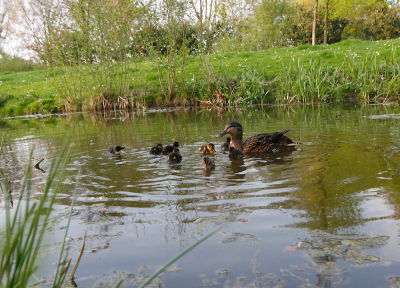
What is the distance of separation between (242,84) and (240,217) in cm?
1472

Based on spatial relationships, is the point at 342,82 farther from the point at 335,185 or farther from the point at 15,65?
the point at 15,65

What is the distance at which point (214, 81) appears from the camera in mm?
17828

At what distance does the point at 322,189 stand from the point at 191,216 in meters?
1.58

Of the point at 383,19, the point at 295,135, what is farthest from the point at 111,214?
the point at 383,19

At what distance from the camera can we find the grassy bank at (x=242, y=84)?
51.8ft

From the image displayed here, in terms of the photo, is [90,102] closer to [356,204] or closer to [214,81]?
[214,81]

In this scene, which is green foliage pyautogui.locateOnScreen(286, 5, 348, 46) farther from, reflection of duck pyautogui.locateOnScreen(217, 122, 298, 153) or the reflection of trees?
the reflection of trees

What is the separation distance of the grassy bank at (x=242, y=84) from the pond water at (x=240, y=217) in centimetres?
956

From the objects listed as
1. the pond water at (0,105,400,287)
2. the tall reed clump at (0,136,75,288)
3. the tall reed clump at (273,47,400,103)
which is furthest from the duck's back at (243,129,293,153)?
the tall reed clump at (273,47,400,103)

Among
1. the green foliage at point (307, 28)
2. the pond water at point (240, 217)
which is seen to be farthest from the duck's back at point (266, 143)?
the green foliage at point (307, 28)

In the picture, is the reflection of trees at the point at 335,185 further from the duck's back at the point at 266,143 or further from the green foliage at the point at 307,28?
the green foliage at the point at 307,28

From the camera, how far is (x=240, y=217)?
343 centimetres

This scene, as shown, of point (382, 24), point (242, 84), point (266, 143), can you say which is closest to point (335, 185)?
point (266, 143)

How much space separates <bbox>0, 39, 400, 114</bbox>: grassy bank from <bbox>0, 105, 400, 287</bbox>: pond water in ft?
31.4
